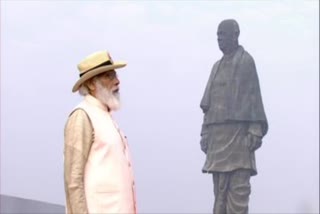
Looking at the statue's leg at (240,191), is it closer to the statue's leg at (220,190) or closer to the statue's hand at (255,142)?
the statue's leg at (220,190)

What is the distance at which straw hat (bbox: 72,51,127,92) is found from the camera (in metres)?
2.22

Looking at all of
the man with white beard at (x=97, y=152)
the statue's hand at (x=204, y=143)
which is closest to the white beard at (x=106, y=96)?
the man with white beard at (x=97, y=152)

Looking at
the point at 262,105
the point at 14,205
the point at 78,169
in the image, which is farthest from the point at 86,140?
the point at 14,205

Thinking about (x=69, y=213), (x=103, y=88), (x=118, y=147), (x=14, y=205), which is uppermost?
(x=103, y=88)

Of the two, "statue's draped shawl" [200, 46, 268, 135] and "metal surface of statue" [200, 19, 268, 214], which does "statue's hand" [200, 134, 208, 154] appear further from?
"statue's draped shawl" [200, 46, 268, 135]

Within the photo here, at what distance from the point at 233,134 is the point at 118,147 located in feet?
8.65

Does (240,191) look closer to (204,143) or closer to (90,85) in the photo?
(204,143)

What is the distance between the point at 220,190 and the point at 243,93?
63 cm

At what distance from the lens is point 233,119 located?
4805mm

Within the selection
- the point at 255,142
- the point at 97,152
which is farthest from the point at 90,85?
the point at 255,142

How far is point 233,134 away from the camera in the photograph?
4805 mm

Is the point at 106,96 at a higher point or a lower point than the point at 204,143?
higher

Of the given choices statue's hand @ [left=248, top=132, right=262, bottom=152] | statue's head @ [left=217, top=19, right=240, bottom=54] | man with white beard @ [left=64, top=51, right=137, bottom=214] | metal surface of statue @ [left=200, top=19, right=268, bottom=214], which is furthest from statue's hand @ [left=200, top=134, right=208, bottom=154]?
man with white beard @ [left=64, top=51, right=137, bottom=214]

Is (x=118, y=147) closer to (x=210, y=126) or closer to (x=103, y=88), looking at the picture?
(x=103, y=88)
